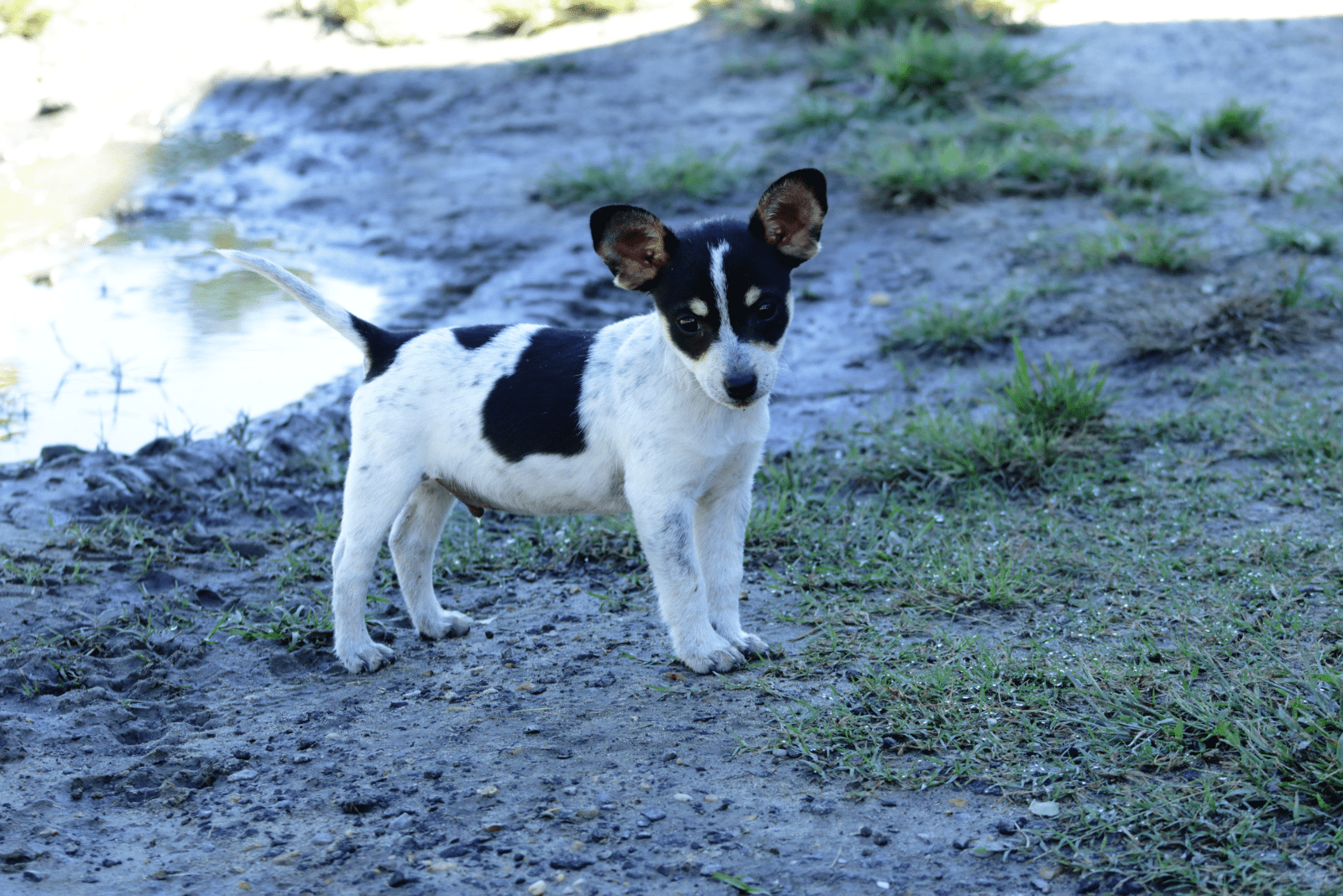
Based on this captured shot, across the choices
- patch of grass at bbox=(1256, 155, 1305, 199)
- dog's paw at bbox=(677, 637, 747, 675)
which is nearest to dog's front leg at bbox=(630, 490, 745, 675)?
dog's paw at bbox=(677, 637, 747, 675)

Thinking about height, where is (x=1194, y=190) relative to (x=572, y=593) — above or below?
above

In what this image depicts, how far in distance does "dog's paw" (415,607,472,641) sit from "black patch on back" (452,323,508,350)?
928 millimetres

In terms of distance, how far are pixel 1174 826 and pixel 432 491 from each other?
2.48m

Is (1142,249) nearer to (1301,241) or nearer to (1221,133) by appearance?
(1301,241)

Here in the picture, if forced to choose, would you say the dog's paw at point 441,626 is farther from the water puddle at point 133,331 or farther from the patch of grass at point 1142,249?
the patch of grass at point 1142,249

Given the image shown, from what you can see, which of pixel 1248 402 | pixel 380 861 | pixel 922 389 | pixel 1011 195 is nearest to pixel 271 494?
pixel 380 861

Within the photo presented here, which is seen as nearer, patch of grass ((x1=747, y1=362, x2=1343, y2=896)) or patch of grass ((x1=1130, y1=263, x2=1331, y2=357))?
patch of grass ((x1=747, y1=362, x2=1343, y2=896))

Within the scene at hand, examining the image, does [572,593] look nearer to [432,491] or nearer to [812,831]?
[432,491]

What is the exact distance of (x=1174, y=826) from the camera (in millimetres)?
2752

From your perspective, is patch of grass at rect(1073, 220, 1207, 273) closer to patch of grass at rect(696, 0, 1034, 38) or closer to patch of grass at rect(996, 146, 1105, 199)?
patch of grass at rect(996, 146, 1105, 199)

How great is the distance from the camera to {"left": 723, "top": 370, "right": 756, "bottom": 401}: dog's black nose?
10.8 ft

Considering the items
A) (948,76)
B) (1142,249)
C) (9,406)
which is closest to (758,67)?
(948,76)

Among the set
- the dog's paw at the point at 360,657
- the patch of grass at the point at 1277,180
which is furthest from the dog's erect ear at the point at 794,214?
the patch of grass at the point at 1277,180

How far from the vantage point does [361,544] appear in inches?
147
